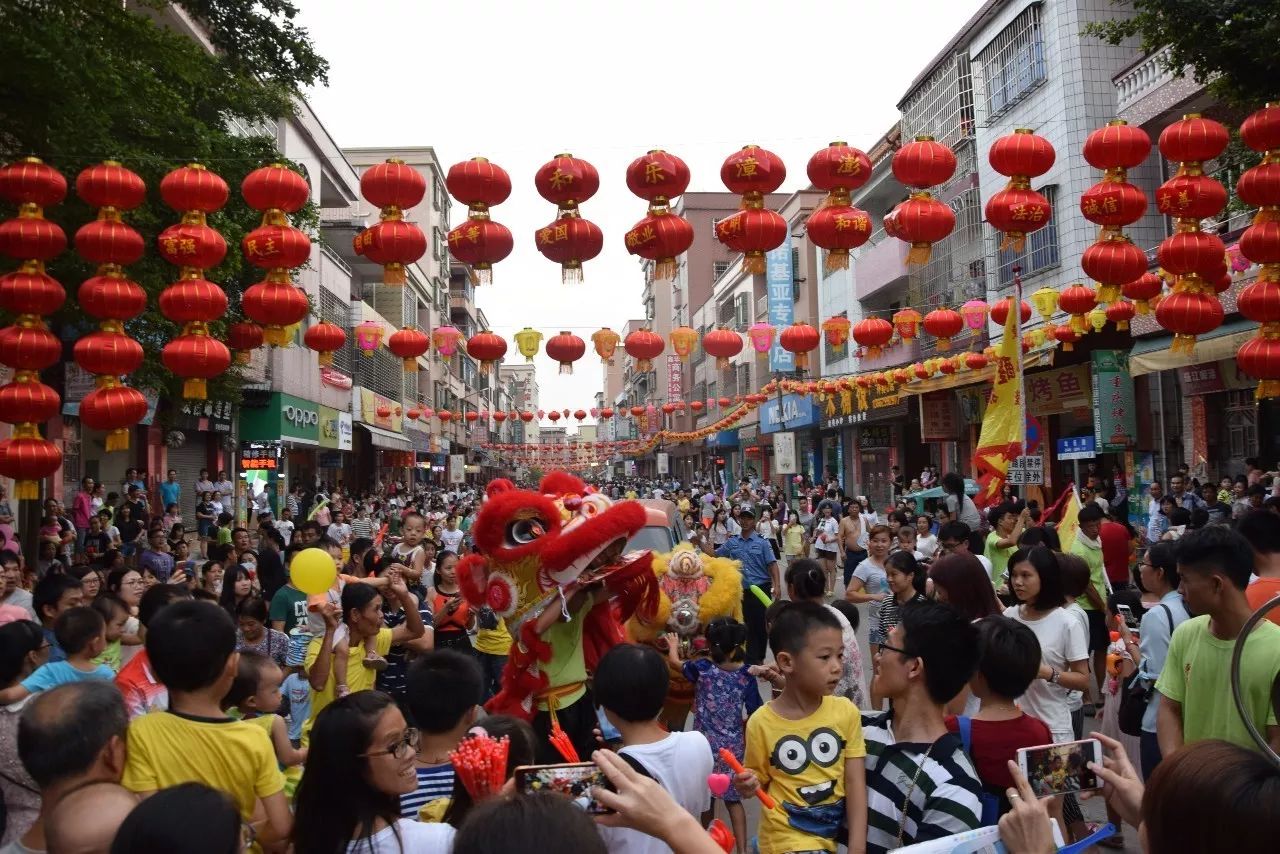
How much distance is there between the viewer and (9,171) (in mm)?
8680

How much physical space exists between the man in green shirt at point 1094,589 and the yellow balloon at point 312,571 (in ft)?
15.5

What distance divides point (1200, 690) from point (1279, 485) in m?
10.7

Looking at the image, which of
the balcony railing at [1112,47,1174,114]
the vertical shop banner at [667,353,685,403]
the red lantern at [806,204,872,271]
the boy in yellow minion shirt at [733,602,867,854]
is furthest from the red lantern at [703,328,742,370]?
the vertical shop banner at [667,353,685,403]

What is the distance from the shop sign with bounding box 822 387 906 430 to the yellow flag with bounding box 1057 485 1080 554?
15234mm

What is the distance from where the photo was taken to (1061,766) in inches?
100

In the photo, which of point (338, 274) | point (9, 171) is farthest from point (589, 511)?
point (338, 274)

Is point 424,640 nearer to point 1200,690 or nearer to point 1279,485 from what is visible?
point 1200,690

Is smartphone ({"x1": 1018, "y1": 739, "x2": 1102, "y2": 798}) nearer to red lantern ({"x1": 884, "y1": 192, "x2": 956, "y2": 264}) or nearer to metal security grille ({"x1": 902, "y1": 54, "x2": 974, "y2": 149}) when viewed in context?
red lantern ({"x1": 884, "y1": 192, "x2": 956, "y2": 264})

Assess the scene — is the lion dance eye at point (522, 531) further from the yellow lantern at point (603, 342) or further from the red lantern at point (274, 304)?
the yellow lantern at point (603, 342)

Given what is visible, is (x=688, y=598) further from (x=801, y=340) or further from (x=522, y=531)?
A: (x=801, y=340)

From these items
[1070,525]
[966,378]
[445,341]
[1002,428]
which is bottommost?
[1070,525]

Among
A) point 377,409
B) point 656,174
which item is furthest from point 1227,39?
point 377,409

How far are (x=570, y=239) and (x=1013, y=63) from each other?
49.4 ft

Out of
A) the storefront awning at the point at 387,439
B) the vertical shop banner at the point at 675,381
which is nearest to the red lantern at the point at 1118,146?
the storefront awning at the point at 387,439
